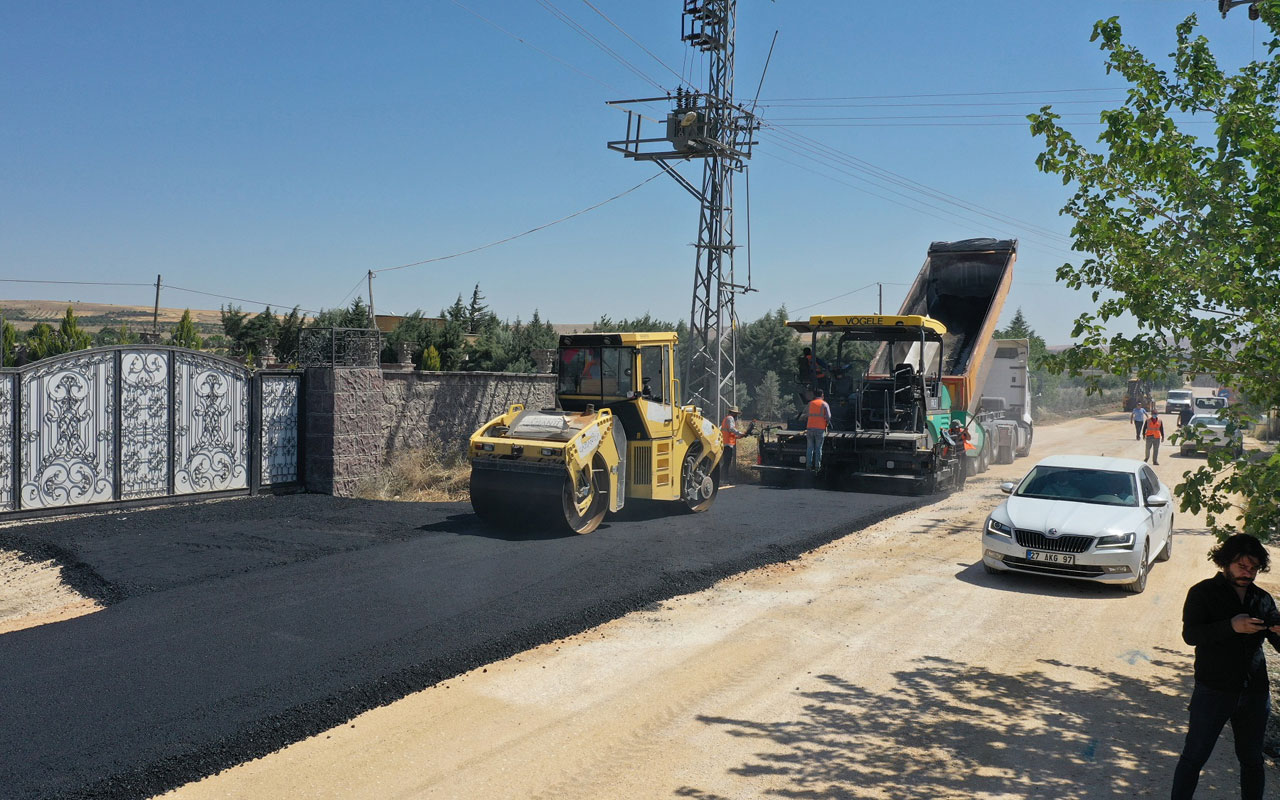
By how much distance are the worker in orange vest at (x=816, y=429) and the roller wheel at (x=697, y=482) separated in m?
3.43

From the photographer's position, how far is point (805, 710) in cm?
648

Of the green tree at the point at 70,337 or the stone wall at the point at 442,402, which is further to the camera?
the green tree at the point at 70,337

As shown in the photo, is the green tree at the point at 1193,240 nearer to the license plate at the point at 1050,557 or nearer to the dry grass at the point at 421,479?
the license plate at the point at 1050,557

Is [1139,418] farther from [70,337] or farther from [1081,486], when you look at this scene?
[70,337]

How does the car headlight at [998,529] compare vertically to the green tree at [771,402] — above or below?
below

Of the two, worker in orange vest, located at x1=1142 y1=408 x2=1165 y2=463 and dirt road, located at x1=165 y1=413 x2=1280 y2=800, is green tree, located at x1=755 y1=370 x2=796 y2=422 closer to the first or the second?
worker in orange vest, located at x1=1142 y1=408 x2=1165 y2=463

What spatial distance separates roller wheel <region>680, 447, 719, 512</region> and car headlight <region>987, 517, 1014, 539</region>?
15.0ft

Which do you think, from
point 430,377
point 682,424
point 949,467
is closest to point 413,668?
point 682,424

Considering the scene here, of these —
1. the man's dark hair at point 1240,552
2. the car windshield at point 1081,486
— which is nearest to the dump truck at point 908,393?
the car windshield at point 1081,486

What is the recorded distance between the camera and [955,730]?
6156mm

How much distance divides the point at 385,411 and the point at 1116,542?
11.7 m

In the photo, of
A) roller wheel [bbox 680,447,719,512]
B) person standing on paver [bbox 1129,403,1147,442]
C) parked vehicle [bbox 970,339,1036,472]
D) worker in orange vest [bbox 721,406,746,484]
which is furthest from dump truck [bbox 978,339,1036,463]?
roller wheel [bbox 680,447,719,512]

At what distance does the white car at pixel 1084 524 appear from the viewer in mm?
9992

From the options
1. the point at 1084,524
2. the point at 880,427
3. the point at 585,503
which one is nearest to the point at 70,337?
the point at 585,503
